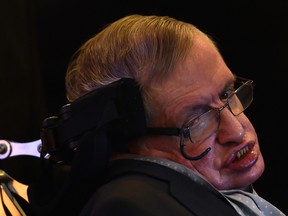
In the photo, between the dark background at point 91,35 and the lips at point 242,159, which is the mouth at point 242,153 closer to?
the lips at point 242,159

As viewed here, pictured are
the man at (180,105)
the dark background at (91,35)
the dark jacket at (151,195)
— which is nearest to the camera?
the dark jacket at (151,195)

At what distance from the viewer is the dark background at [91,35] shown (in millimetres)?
1631

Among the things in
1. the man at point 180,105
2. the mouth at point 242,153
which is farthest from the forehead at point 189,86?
the mouth at point 242,153

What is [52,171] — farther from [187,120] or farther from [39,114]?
[39,114]

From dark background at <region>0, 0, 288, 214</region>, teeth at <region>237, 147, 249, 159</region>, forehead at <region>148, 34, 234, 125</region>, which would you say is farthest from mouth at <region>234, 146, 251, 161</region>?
dark background at <region>0, 0, 288, 214</region>

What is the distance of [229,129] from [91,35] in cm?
89

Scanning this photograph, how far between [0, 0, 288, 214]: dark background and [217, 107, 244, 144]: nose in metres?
0.76

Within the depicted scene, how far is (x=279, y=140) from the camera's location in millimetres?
1786

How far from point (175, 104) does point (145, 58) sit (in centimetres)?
10

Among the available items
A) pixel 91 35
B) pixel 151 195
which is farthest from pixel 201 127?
pixel 91 35

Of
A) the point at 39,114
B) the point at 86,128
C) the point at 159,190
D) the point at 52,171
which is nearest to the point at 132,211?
the point at 159,190

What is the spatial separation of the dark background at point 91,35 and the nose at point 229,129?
76 cm

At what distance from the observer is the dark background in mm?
1631

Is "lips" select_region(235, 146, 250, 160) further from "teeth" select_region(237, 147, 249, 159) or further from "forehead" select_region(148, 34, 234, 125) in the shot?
"forehead" select_region(148, 34, 234, 125)
